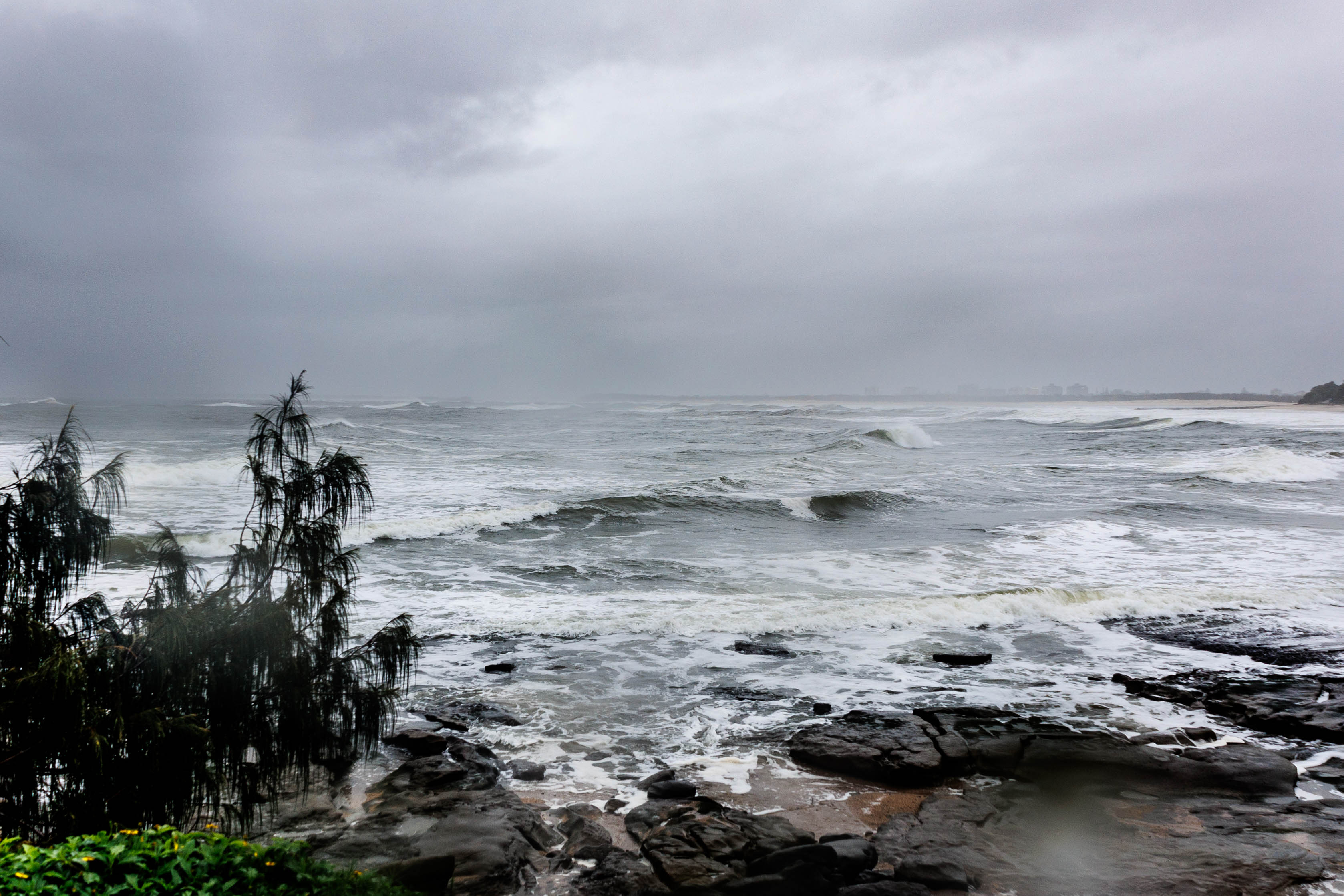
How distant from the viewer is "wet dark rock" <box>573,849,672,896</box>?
5227mm

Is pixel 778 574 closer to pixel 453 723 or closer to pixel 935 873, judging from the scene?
pixel 453 723

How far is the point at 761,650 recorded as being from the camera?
1121 centimetres

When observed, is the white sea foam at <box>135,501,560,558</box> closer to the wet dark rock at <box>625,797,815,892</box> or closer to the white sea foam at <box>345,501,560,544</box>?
the white sea foam at <box>345,501,560,544</box>

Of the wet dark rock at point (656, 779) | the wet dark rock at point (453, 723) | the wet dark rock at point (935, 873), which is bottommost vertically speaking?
the wet dark rock at point (453, 723)

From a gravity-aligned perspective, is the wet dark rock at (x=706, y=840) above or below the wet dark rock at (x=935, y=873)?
above

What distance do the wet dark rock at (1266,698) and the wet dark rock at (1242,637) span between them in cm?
97

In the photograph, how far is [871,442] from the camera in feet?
172

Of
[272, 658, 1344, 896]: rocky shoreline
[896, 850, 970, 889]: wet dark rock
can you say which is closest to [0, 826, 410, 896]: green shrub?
[272, 658, 1344, 896]: rocky shoreline

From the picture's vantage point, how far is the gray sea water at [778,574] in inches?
363

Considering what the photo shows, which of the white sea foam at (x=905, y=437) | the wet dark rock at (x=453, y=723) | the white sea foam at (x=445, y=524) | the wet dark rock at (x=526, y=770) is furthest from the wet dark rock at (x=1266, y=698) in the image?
the white sea foam at (x=905, y=437)

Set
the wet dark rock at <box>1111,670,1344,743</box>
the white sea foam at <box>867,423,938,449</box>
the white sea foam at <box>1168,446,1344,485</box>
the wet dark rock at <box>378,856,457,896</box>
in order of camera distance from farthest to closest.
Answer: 1. the white sea foam at <box>867,423,938,449</box>
2. the white sea foam at <box>1168,446,1344,485</box>
3. the wet dark rock at <box>1111,670,1344,743</box>
4. the wet dark rock at <box>378,856,457,896</box>

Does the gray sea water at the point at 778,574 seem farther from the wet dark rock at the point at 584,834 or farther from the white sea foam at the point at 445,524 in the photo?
the wet dark rock at the point at 584,834

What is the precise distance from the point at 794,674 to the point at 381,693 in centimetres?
590

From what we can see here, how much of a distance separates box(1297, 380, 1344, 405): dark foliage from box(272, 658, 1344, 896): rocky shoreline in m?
128
